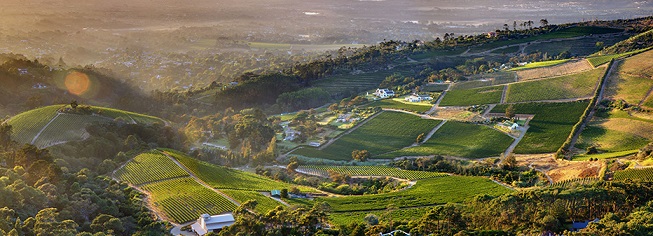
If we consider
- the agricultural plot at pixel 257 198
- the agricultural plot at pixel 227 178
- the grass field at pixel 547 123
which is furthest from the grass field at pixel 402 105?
the agricultural plot at pixel 257 198

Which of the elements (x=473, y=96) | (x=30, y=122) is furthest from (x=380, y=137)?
(x=30, y=122)

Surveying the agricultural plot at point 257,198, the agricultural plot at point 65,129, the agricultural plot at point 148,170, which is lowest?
the agricultural plot at point 148,170

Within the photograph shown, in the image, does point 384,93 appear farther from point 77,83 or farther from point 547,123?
point 77,83

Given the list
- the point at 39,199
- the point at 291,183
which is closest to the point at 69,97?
the point at 291,183

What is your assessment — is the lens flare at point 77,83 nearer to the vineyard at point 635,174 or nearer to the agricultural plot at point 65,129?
the agricultural plot at point 65,129

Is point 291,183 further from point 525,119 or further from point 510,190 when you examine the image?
point 525,119

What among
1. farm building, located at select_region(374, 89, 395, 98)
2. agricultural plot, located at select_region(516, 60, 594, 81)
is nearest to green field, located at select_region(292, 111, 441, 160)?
farm building, located at select_region(374, 89, 395, 98)
